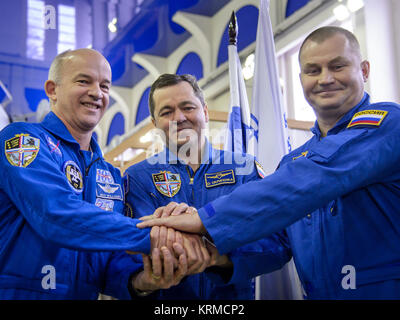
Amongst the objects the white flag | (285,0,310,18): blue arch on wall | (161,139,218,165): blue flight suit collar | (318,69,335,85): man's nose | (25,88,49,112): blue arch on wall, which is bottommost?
(161,139,218,165): blue flight suit collar

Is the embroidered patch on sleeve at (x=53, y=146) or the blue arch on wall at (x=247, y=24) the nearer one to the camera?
the embroidered patch on sleeve at (x=53, y=146)

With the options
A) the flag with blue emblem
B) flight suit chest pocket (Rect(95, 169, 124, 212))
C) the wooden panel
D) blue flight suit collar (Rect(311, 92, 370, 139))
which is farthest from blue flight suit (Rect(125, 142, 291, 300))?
the wooden panel

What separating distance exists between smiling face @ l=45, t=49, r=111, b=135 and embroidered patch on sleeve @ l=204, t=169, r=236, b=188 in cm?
65

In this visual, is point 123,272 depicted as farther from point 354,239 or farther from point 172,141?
point 354,239

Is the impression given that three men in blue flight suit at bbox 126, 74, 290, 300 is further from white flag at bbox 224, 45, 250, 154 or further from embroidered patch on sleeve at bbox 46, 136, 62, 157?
white flag at bbox 224, 45, 250, 154

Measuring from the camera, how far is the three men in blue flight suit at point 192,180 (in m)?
2.15

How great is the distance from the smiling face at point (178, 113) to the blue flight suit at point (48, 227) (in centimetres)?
60

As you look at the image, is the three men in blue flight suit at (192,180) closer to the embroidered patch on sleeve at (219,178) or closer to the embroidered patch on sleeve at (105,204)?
the embroidered patch on sleeve at (219,178)

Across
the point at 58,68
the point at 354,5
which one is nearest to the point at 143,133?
the point at 354,5

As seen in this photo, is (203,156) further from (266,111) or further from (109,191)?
(266,111)

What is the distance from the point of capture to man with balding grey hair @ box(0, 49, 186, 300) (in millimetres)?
1892

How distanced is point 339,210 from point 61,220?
1.12 metres

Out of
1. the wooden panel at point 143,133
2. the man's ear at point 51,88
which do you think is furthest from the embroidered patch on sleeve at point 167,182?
the wooden panel at point 143,133

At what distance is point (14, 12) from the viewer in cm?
796
